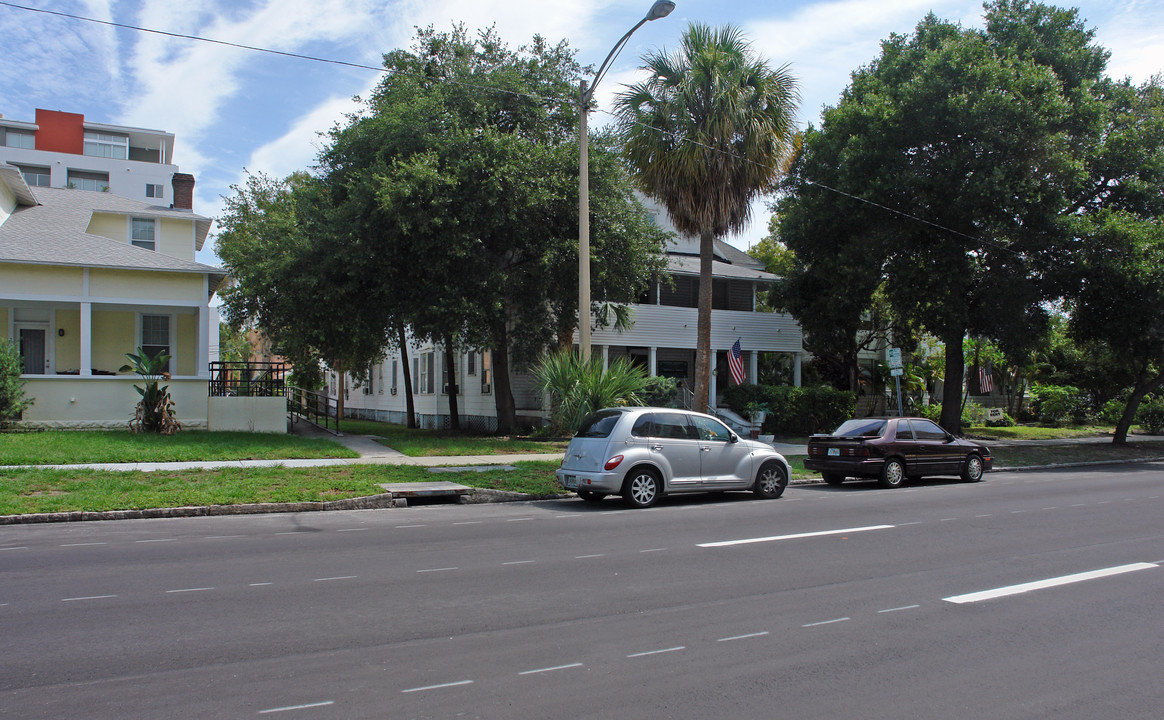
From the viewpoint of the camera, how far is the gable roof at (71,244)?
2120 centimetres

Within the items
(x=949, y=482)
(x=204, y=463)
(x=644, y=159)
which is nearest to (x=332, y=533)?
(x=204, y=463)

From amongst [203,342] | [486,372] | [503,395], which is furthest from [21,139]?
[503,395]

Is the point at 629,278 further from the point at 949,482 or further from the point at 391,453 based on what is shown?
the point at 949,482

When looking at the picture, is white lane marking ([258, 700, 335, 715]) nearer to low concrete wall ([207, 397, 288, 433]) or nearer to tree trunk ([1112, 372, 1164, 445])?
low concrete wall ([207, 397, 288, 433])

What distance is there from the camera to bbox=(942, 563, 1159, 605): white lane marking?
22.6 feet

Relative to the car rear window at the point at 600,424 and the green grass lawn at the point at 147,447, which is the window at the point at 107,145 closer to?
the green grass lawn at the point at 147,447

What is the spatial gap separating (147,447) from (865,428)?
15.3 metres

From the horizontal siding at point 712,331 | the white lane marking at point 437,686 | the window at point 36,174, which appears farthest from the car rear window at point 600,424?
the window at point 36,174

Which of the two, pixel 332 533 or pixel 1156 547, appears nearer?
pixel 1156 547

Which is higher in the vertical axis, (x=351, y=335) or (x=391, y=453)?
(x=351, y=335)

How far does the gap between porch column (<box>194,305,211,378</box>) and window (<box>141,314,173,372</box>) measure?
74.7 inches

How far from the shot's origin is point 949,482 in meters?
18.0

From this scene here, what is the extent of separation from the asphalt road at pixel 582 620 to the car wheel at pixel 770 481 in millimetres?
3333

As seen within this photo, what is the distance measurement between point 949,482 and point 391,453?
42.4 ft
